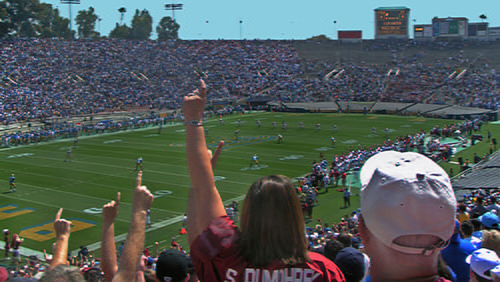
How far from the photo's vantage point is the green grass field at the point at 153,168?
22.0 meters

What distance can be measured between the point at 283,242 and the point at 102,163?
32548mm

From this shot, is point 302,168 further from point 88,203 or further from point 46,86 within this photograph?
point 46,86

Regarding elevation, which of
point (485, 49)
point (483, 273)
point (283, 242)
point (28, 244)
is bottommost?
point (28, 244)

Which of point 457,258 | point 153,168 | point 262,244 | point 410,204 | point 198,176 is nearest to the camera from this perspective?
point 410,204

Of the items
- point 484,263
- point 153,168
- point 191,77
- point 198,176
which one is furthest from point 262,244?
point 191,77

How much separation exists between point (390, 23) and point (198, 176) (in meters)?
85.3

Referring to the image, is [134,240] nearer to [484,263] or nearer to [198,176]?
[198,176]

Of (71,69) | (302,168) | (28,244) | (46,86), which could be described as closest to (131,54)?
(71,69)

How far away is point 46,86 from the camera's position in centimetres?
6284

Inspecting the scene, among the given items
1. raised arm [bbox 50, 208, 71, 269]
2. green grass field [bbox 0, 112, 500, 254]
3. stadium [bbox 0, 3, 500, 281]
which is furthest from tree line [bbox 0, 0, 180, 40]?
raised arm [bbox 50, 208, 71, 269]

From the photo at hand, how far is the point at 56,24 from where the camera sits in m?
106

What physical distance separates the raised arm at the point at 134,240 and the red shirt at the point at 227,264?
683 millimetres

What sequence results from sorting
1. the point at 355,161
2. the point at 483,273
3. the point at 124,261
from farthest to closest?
the point at 355,161
the point at 483,273
the point at 124,261

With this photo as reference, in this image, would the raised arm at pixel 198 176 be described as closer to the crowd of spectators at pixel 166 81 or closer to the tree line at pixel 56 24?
the crowd of spectators at pixel 166 81
